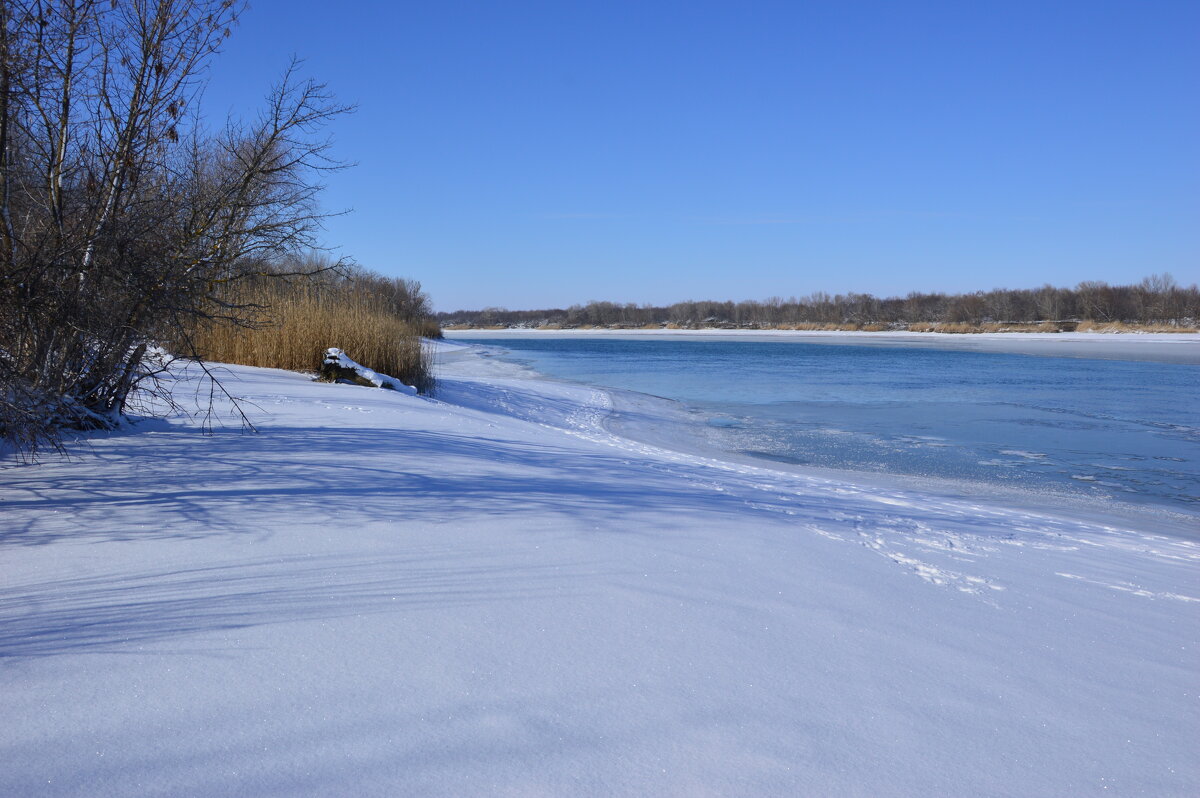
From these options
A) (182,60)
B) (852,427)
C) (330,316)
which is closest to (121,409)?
(182,60)

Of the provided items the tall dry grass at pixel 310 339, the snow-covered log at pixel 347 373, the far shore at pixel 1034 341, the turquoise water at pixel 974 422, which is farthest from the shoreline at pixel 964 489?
the far shore at pixel 1034 341

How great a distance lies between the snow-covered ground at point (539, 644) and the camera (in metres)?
1.78

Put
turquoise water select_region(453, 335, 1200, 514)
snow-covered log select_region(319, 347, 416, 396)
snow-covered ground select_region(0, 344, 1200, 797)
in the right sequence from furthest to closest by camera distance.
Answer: snow-covered log select_region(319, 347, 416, 396) → turquoise water select_region(453, 335, 1200, 514) → snow-covered ground select_region(0, 344, 1200, 797)

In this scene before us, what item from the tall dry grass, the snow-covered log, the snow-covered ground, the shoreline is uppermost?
the tall dry grass

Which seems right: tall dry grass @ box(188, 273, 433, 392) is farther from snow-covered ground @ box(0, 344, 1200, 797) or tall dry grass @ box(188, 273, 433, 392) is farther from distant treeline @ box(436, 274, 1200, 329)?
distant treeline @ box(436, 274, 1200, 329)

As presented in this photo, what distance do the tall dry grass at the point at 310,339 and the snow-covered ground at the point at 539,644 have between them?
278 inches

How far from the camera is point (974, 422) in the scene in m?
12.1

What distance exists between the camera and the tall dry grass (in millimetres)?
11227

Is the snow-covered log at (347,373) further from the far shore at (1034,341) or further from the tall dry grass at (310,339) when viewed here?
the far shore at (1034,341)

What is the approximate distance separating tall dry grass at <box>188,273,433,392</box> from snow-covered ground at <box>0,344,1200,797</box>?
706cm

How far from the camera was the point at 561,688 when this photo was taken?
2107mm

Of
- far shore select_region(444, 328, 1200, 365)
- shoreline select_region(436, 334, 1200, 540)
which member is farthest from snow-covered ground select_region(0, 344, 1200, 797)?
far shore select_region(444, 328, 1200, 365)

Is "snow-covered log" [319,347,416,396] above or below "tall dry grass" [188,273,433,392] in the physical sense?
below

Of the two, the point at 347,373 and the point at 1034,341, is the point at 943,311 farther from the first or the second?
the point at 347,373
